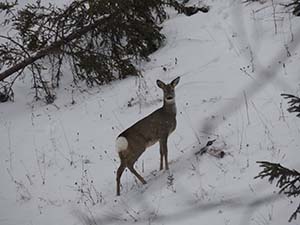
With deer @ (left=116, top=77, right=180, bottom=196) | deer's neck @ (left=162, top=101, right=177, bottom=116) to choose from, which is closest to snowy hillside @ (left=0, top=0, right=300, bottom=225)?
deer @ (left=116, top=77, right=180, bottom=196)

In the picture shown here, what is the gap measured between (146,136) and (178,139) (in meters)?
1.22

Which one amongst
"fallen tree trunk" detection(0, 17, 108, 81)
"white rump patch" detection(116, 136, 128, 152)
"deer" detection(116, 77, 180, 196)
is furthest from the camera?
"fallen tree trunk" detection(0, 17, 108, 81)

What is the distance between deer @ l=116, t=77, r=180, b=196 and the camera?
322 inches

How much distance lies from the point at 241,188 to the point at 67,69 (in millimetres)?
8257

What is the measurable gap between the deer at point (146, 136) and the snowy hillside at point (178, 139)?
32 centimetres

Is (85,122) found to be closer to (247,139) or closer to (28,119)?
(28,119)

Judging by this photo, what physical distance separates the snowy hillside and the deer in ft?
1.05

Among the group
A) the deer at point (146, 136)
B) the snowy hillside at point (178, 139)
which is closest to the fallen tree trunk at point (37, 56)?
the snowy hillside at point (178, 139)

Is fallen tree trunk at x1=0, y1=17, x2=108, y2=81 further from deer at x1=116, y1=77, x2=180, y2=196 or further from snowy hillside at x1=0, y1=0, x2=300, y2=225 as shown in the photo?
deer at x1=116, y1=77, x2=180, y2=196

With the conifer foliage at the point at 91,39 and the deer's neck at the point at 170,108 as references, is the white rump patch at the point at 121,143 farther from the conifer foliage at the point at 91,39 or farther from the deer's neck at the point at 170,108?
the conifer foliage at the point at 91,39

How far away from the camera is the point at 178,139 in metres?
9.52

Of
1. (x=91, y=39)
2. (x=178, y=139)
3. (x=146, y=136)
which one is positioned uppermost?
(x=91, y=39)

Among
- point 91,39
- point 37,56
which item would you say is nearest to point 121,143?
point 37,56

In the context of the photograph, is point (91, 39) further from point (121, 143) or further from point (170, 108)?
point (121, 143)
